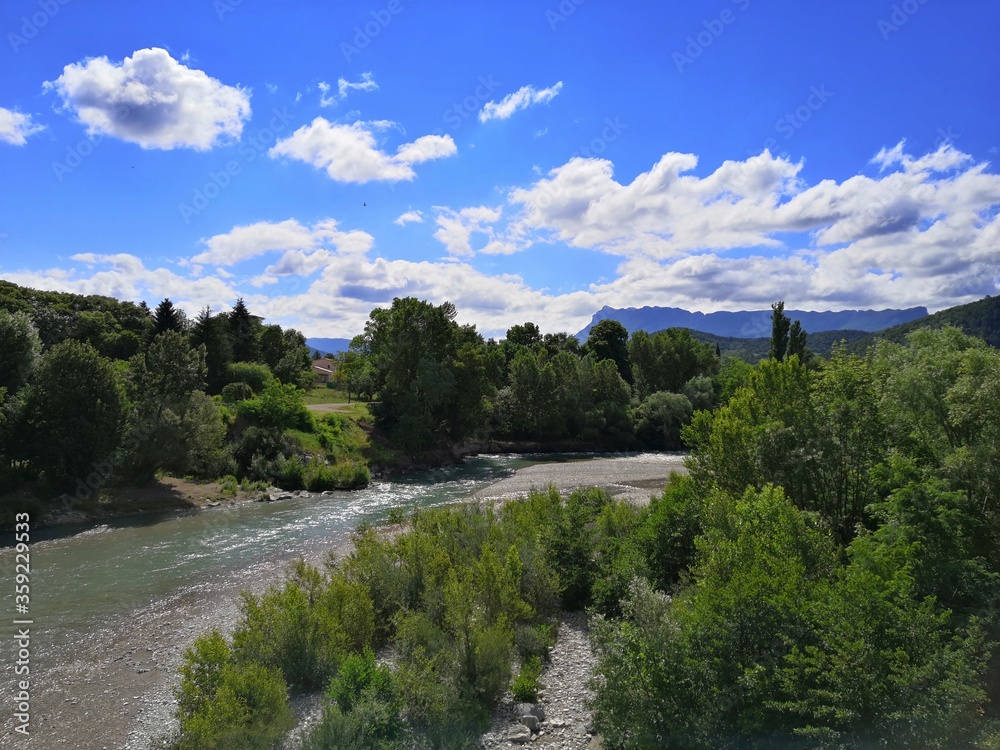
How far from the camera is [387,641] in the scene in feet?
43.8

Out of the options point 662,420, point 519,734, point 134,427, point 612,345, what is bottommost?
point 519,734

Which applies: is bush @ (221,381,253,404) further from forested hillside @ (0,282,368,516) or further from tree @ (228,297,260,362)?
tree @ (228,297,260,362)

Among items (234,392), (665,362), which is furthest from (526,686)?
(665,362)

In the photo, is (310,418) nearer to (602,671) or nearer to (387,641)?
(387,641)

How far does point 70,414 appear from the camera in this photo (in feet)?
93.1

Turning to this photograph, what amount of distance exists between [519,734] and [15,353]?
116 ft

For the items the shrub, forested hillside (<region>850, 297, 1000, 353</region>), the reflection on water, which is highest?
forested hillside (<region>850, 297, 1000, 353</region>)

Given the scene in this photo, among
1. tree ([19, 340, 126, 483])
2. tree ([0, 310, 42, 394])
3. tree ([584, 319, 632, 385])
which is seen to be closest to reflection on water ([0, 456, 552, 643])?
tree ([19, 340, 126, 483])

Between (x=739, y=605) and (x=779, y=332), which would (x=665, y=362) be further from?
(x=739, y=605)

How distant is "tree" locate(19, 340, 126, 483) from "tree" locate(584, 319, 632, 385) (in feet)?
238

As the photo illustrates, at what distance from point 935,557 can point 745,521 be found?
3.08 m

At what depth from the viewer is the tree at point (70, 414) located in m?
28.1

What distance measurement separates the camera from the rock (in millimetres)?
9737

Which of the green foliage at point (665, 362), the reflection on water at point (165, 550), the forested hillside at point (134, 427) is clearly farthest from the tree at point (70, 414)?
the green foliage at point (665, 362)
